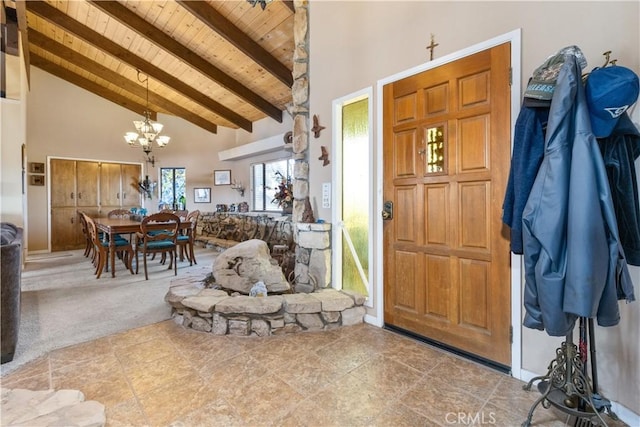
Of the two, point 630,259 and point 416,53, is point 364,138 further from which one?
point 630,259

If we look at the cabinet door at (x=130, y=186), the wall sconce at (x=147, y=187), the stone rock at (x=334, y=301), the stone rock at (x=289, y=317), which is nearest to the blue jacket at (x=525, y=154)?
the stone rock at (x=334, y=301)

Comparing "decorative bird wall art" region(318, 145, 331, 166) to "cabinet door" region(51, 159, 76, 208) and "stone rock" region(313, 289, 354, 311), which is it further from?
"cabinet door" region(51, 159, 76, 208)

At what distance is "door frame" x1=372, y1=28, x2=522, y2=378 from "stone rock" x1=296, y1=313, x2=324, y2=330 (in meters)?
0.45

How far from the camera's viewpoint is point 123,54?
212 inches

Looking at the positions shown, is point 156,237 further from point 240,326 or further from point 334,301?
point 334,301

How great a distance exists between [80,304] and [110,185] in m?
5.14

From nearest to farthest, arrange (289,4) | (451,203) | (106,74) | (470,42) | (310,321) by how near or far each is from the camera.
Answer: (470,42) → (451,203) → (310,321) → (289,4) → (106,74)

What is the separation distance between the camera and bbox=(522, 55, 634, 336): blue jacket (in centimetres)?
116

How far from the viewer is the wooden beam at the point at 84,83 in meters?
6.29

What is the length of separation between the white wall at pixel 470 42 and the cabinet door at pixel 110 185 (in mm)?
6480

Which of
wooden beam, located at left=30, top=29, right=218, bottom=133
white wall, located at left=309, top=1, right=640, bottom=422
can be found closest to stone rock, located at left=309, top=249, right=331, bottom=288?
white wall, located at left=309, top=1, right=640, bottom=422

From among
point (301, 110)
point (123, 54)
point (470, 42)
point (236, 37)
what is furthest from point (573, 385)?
point (123, 54)

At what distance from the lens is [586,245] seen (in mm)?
1159

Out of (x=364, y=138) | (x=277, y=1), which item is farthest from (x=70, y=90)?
(x=364, y=138)
